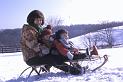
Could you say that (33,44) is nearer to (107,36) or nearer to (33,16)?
(33,16)

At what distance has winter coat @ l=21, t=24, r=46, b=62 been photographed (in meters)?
7.93

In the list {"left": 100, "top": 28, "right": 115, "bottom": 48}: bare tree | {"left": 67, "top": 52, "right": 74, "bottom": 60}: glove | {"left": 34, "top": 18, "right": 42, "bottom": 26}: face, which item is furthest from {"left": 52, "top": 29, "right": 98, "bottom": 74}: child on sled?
{"left": 100, "top": 28, "right": 115, "bottom": 48}: bare tree

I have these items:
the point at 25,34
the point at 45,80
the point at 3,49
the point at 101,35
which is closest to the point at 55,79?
the point at 45,80

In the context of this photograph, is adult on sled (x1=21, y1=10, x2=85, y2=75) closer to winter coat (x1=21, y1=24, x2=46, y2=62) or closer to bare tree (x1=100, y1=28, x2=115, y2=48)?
winter coat (x1=21, y1=24, x2=46, y2=62)

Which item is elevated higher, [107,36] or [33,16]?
[33,16]

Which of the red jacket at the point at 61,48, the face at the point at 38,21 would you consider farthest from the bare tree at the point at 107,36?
the red jacket at the point at 61,48

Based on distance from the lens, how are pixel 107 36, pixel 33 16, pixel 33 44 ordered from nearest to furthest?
1. pixel 33 44
2. pixel 33 16
3. pixel 107 36

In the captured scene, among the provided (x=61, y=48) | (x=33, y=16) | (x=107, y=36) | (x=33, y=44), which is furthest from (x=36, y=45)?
(x=107, y=36)

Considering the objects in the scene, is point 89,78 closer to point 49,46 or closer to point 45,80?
point 45,80

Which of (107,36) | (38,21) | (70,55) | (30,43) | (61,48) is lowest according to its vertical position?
(107,36)

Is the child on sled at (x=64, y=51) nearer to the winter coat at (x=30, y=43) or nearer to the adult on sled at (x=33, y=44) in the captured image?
the adult on sled at (x=33, y=44)

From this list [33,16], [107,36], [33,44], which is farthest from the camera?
[107,36]

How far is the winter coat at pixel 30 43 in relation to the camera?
793 cm

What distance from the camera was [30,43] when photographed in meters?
7.91
